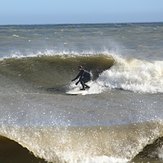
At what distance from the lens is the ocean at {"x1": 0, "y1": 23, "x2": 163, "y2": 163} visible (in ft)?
29.0

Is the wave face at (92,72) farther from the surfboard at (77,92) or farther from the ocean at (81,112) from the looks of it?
the surfboard at (77,92)

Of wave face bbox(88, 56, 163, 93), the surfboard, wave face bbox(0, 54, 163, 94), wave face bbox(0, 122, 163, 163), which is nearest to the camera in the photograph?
wave face bbox(0, 122, 163, 163)

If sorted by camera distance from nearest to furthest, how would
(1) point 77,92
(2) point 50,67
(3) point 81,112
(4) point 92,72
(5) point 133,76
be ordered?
1. (3) point 81,112
2. (1) point 77,92
3. (5) point 133,76
4. (4) point 92,72
5. (2) point 50,67

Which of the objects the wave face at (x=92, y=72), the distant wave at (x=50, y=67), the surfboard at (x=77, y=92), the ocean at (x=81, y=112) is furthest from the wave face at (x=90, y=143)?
the distant wave at (x=50, y=67)

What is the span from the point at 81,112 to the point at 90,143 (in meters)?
3.18

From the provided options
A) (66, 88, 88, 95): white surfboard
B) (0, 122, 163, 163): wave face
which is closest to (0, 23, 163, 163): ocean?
(0, 122, 163, 163): wave face

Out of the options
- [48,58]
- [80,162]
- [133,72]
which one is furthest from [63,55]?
[80,162]

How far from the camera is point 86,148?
29.3 feet

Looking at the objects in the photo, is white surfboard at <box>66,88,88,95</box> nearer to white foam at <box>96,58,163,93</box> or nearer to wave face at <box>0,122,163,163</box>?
white foam at <box>96,58,163,93</box>

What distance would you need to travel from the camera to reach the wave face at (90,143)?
8672mm

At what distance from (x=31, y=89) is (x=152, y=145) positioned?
8861 millimetres

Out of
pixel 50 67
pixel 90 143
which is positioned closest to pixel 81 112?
pixel 90 143

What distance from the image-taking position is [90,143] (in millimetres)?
9070

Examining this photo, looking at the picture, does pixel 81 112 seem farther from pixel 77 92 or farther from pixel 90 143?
pixel 77 92
